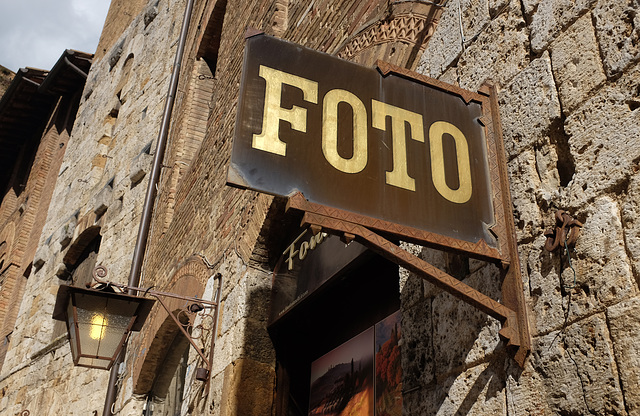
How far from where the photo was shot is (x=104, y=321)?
455 cm

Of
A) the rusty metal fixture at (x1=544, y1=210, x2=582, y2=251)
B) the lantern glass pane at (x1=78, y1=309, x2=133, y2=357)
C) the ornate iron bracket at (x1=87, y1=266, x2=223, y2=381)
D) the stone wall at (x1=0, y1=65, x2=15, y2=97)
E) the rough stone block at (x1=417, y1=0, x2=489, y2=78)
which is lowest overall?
the rusty metal fixture at (x1=544, y1=210, x2=582, y2=251)

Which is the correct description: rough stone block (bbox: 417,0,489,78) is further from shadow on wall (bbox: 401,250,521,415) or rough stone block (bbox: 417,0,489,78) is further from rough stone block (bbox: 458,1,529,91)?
shadow on wall (bbox: 401,250,521,415)

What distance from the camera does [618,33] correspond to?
2.17 m

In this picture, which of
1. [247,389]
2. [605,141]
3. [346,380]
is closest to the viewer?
[605,141]

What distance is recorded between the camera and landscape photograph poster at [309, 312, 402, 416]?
3312 millimetres

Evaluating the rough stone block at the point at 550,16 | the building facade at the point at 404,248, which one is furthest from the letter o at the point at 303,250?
the rough stone block at the point at 550,16

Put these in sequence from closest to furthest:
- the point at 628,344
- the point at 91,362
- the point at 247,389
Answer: the point at 628,344 → the point at 247,389 → the point at 91,362

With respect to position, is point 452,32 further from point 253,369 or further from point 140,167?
point 140,167

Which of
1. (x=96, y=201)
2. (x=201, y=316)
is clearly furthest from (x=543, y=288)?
(x=96, y=201)

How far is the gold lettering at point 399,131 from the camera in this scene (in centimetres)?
233

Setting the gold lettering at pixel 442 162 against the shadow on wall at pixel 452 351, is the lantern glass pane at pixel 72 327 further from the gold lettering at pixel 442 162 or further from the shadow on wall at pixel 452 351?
the gold lettering at pixel 442 162

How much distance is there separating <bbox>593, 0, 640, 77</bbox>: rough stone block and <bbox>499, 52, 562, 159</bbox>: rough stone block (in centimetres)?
22

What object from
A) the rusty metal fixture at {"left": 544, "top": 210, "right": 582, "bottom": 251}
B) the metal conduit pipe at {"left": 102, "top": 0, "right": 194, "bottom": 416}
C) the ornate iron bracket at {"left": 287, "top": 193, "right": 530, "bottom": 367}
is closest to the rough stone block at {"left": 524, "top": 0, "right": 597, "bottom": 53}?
the rusty metal fixture at {"left": 544, "top": 210, "right": 582, "bottom": 251}

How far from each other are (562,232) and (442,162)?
0.50 meters
